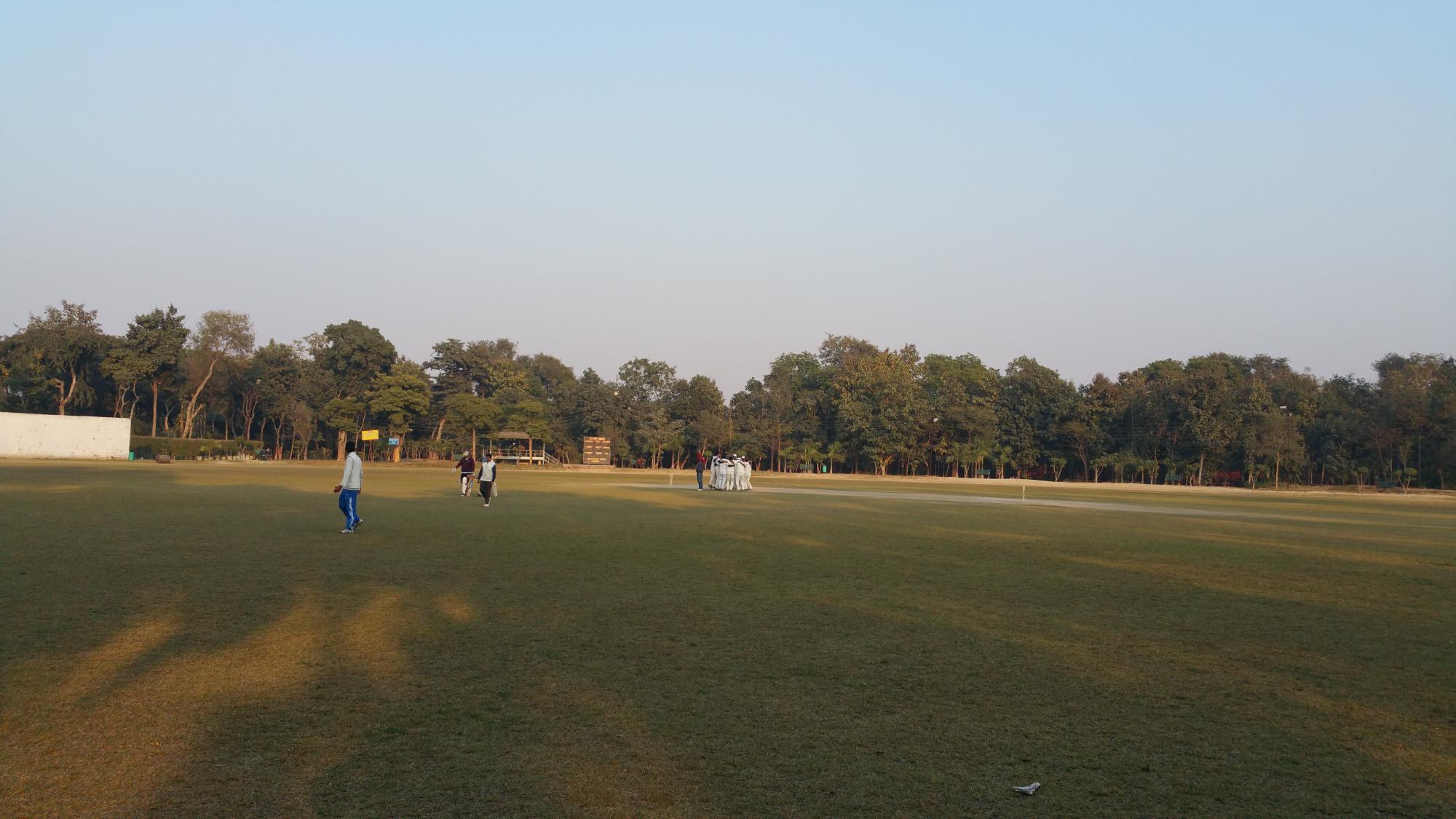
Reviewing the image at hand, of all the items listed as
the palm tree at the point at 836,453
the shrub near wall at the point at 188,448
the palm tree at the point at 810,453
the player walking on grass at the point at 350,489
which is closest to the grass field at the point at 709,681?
the player walking on grass at the point at 350,489

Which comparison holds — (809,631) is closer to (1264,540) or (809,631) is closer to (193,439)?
(1264,540)

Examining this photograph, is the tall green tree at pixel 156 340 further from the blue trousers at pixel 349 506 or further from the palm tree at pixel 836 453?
the blue trousers at pixel 349 506

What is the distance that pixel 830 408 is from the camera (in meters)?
94.2

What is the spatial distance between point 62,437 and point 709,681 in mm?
78742

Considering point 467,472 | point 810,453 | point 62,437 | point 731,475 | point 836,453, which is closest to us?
point 467,472

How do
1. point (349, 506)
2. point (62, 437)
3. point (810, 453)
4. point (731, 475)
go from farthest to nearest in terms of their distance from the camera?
point (810, 453)
point (62, 437)
point (731, 475)
point (349, 506)

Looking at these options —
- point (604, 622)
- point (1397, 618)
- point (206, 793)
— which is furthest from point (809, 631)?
point (1397, 618)

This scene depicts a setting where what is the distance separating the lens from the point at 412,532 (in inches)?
733

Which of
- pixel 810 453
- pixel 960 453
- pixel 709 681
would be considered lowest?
pixel 709 681

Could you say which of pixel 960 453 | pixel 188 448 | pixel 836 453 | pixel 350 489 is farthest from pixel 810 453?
pixel 350 489

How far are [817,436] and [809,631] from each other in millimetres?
84624

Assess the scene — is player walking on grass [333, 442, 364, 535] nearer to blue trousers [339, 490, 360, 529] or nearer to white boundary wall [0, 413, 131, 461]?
blue trousers [339, 490, 360, 529]

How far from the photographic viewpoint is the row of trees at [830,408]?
74.6 m

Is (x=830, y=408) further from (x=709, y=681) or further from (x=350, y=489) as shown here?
(x=709, y=681)
